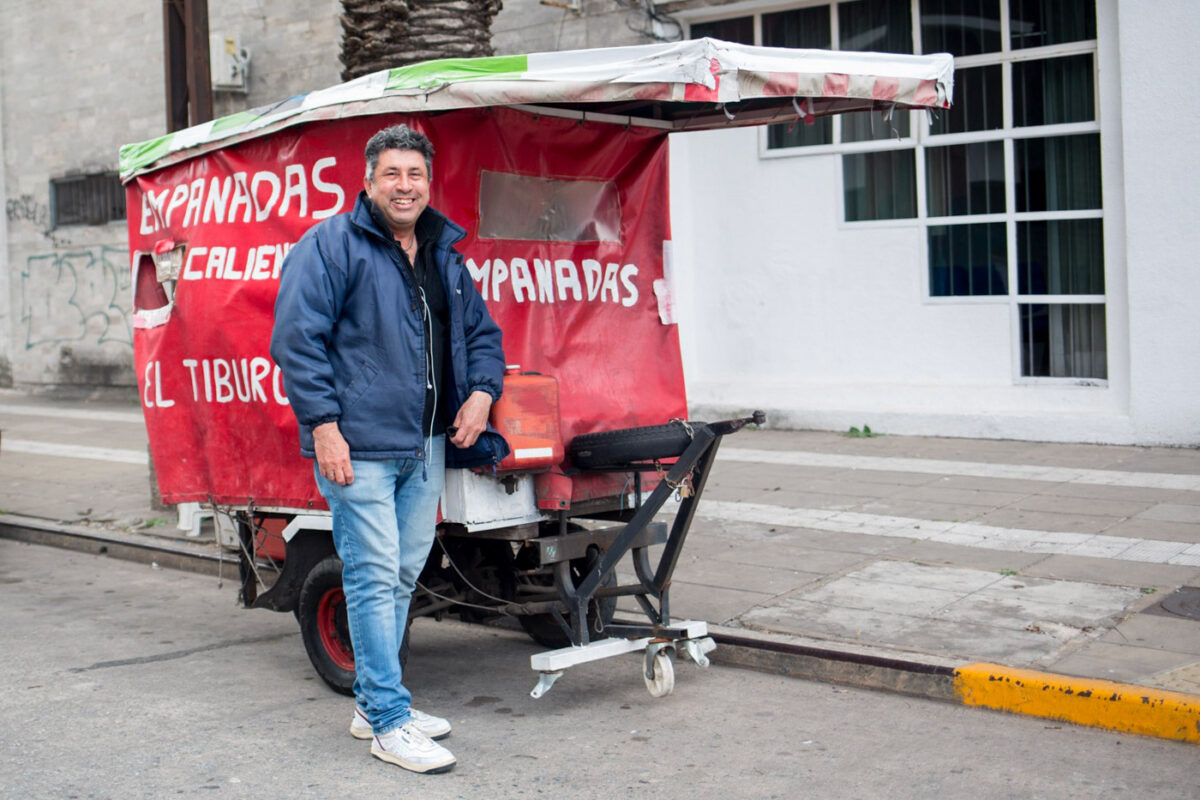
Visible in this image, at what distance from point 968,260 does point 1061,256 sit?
814 mm

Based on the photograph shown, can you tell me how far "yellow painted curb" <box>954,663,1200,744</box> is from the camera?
4.68 meters

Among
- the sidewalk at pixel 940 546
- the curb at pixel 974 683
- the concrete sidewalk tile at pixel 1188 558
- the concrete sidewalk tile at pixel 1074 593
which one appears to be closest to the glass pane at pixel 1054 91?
the sidewalk at pixel 940 546

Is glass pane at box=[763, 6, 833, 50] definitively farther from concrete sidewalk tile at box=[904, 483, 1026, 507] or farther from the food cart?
the food cart

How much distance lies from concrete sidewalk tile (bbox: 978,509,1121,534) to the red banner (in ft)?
9.56

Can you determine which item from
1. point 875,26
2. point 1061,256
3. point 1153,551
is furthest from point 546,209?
point 875,26

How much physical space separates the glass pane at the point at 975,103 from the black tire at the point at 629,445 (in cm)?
768

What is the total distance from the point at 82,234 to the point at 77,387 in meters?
2.13

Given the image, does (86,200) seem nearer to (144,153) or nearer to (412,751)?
(144,153)

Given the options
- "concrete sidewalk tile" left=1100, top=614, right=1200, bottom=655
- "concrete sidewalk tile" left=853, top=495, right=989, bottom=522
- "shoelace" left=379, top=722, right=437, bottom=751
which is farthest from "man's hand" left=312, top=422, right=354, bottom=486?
"concrete sidewalk tile" left=853, top=495, right=989, bottom=522

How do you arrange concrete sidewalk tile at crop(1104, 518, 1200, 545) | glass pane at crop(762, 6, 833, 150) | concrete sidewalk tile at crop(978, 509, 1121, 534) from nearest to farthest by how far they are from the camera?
concrete sidewalk tile at crop(1104, 518, 1200, 545) < concrete sidewalk tile at crop(978, 509, 1121, 534) < glass pane at crop(762, 6, 833, 150)

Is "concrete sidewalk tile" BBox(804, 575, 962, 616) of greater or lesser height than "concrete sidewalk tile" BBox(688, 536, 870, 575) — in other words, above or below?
below

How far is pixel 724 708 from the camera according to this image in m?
5.20

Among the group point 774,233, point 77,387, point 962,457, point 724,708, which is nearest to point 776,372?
point 774,233

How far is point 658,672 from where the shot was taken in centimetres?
518
